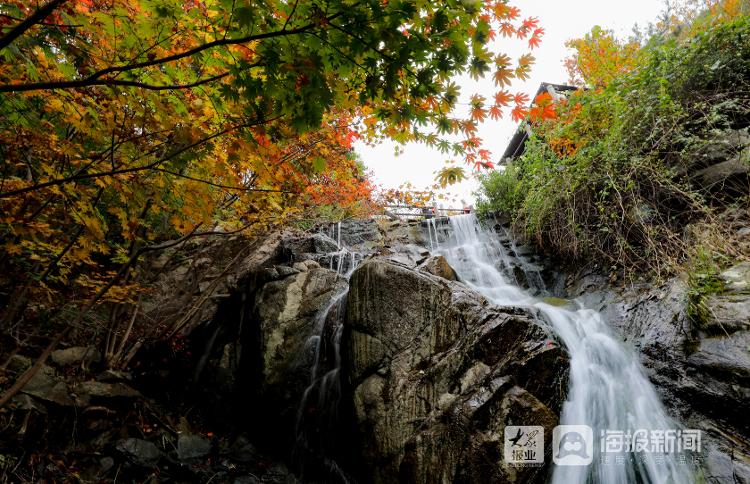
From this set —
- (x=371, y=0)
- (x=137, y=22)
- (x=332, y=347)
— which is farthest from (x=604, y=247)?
(x=137, y=22)

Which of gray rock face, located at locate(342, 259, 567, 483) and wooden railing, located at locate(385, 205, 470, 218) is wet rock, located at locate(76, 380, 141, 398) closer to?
gray rock face, located at locate(342, 259, 567, 483)

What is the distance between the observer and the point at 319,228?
11.5 meters

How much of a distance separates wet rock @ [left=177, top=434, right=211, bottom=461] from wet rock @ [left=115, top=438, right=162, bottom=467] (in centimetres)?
35

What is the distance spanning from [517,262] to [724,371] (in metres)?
5.19

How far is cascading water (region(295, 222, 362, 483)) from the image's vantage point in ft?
17.4

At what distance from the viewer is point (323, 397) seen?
5.64 meters

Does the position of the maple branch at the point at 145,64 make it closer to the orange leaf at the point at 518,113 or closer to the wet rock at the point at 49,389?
the orange leaf at the point at 518,113

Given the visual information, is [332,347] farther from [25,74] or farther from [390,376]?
[25,74]
